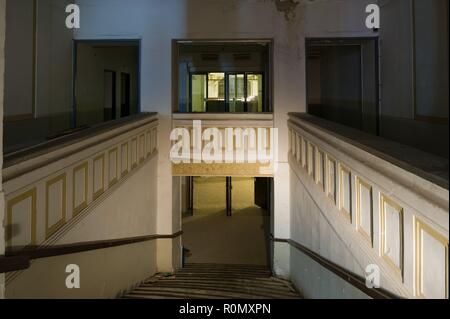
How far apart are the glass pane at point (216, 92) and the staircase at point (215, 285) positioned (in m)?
5.56

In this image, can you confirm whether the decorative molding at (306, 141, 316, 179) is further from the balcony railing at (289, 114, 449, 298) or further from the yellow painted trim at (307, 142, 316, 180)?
the balcony railing at (289, 114, 449, 298)

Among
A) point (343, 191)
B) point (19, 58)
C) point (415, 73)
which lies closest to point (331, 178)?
point (343, 191)

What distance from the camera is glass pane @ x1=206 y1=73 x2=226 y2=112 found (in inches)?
474

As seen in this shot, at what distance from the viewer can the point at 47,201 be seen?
255cm

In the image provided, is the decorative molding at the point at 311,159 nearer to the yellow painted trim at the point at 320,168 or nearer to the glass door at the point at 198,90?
the yellow painted trim at the point at 320,168

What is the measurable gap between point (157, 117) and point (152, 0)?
5.85 feet

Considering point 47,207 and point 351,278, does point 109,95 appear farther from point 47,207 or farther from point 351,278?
point 351,278

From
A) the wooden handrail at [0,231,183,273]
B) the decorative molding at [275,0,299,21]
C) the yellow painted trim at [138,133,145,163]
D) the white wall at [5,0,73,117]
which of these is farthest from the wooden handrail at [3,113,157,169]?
the decorative molding at [275,0,299,21]

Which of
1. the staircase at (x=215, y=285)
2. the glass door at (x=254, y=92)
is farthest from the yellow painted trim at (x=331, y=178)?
the glass door at (x=254, y=92)

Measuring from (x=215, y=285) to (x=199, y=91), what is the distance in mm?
8044

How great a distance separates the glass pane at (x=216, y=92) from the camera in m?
12.0

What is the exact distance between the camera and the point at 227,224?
1069cm

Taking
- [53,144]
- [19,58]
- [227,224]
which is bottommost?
[227,224]
